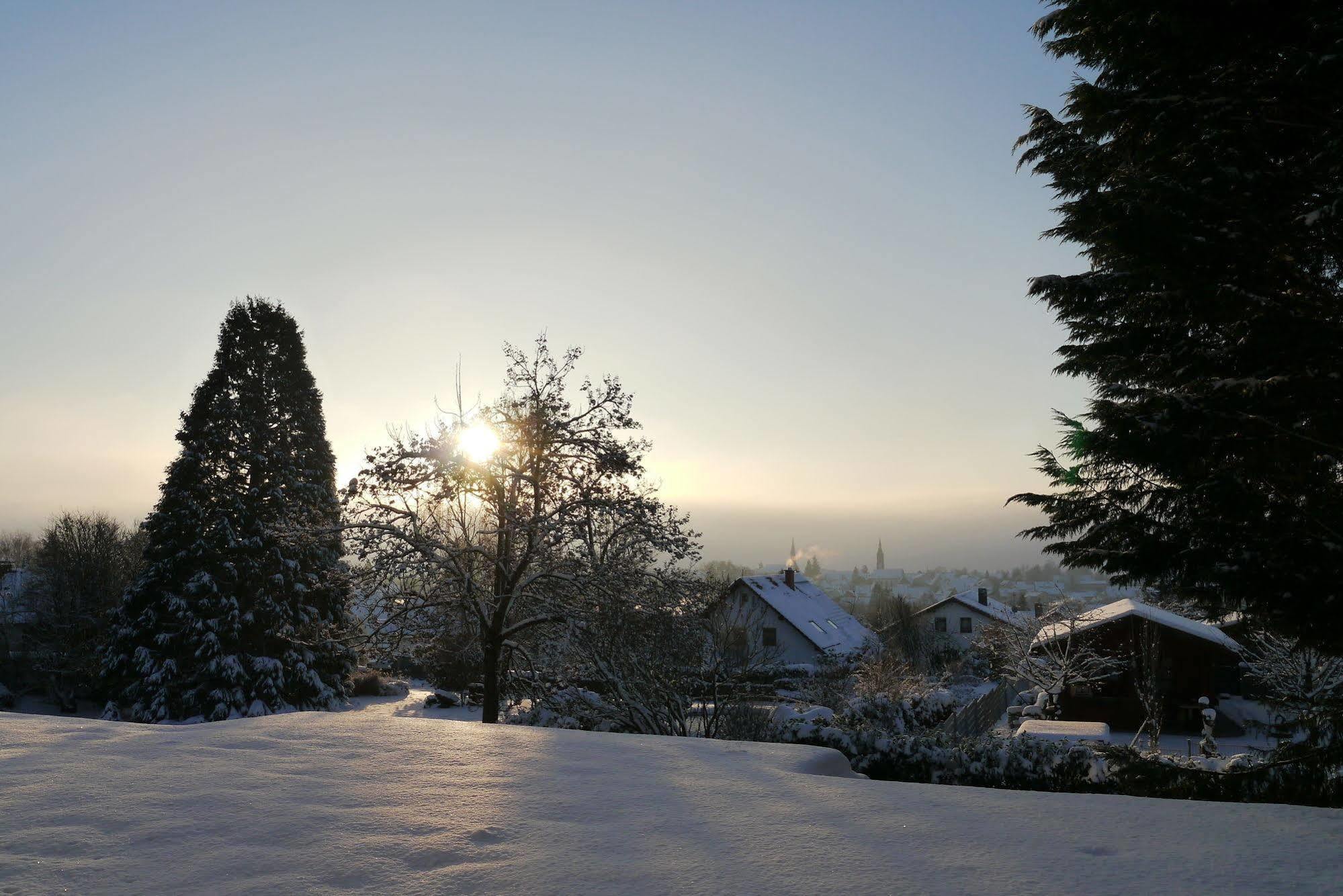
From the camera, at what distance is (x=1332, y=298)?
24.3ft

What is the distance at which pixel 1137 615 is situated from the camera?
91.0 ft

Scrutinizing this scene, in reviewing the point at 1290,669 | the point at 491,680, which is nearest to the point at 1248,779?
the point at 491,680

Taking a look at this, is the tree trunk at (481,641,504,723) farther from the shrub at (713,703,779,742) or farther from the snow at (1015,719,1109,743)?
the snow at (1015,719,1109,743)

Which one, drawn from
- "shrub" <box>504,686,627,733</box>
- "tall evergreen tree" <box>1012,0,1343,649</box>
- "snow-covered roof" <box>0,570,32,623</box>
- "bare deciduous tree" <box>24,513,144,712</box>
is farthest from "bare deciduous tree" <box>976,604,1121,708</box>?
"snow-covered roof" <box>0,570,32,623</box>

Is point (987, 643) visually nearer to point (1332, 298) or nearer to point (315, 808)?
point (1332, 298)

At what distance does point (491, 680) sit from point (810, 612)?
1387 inches

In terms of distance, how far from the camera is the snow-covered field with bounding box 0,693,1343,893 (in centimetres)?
306

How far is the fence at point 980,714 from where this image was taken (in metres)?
24.5

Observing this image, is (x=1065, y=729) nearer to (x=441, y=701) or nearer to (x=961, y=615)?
(x=441, y=701)

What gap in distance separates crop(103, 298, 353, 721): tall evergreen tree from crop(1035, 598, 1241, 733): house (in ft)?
85.8

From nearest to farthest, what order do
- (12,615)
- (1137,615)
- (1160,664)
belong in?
(1160,664)
(1137,615)
(12,615)

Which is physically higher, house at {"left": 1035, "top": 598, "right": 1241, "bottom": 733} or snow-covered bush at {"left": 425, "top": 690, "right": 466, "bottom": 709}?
house at {"left": 1035, "top": 598, "right": 1241, "bottom": 733}

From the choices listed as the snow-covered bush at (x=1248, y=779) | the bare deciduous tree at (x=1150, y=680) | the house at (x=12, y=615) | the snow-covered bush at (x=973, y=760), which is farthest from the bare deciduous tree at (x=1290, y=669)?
the house at (x=12, y=615)

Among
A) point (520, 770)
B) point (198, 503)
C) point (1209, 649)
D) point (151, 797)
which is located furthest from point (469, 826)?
point (1209, 649)
